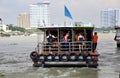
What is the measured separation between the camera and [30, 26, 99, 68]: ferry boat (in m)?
22.2

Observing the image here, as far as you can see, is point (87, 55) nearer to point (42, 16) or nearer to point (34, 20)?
point (42, 16)

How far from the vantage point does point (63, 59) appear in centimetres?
2230

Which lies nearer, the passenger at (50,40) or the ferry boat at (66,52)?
the ferry boat at (66,52)

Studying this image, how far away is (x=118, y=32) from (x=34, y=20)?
1753cm

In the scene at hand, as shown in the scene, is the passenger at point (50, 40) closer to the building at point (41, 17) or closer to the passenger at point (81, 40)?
the building at point (41, 17)

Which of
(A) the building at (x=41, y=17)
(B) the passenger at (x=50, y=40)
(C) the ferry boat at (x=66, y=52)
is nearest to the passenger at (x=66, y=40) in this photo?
(C) the ferry boat at (x=66, y=52)

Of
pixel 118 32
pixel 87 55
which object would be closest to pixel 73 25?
pixel 87 55

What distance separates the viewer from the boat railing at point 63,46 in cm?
2245

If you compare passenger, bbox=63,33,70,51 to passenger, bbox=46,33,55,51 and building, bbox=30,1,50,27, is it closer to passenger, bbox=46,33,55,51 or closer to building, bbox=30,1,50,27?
passenger, bbox=46,33,55,51

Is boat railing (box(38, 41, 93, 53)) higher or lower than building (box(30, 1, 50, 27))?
lower

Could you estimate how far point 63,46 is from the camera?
74.7 feet

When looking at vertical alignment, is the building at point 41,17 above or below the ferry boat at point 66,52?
above

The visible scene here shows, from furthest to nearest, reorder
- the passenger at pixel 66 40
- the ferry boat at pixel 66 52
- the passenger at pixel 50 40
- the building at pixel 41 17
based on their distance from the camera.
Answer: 1. the building at pixel 41 17
2. the passenger at pixel 50 40
3. the passenger at pixel 66 40
4. the ferry boat at pixel 66 52

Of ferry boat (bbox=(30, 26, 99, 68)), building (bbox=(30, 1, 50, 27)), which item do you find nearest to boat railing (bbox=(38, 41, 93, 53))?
ferry boat (bbox=(30, 26, 99, 68))
